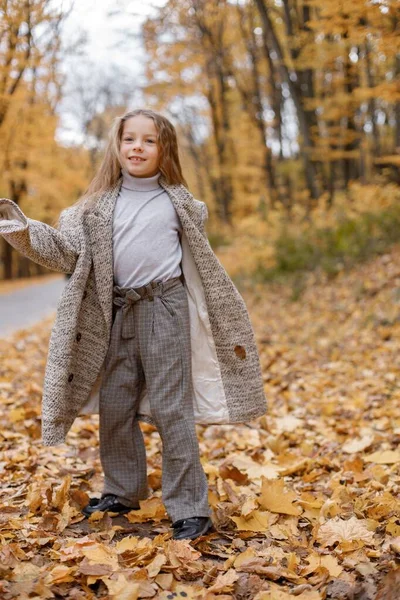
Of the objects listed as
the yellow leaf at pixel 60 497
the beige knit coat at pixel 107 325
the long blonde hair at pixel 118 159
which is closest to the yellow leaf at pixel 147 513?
the yellow leaf at pixel 60 497

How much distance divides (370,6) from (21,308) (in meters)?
11.9

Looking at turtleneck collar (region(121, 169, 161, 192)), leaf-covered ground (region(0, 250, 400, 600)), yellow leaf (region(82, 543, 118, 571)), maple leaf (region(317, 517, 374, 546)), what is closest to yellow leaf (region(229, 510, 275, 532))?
leaf-covered ground (region(0, 250, 400, 600))

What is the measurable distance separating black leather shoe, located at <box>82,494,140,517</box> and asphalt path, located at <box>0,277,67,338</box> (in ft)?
21.2

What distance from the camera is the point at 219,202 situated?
78.6ft

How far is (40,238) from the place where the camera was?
A: 103 inches

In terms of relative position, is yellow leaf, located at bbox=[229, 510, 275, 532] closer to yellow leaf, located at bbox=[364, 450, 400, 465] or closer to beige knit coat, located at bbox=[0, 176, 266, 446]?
beige knit coat, located at bbox=[0, 176, 266, 446]

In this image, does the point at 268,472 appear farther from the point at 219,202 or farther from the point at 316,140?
the point at 219,202

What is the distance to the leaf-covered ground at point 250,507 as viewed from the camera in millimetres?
2234

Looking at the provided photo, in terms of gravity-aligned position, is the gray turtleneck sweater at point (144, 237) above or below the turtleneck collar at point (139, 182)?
below

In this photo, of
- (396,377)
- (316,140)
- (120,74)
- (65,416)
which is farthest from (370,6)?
(120,74)

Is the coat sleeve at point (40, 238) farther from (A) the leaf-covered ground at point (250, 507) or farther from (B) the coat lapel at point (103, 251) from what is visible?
(A) the leaf-covered ground at point (250, 507)

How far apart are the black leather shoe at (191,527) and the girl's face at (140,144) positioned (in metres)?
1.59

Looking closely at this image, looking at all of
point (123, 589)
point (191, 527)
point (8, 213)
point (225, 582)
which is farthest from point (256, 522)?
point (8, 213)

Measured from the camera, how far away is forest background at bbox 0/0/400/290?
22.2 feet
